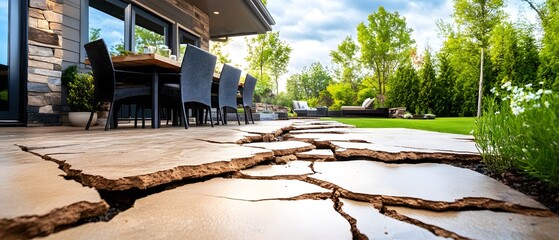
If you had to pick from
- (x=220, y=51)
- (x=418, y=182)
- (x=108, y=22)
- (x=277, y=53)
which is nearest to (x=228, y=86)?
(x=108, y=22)

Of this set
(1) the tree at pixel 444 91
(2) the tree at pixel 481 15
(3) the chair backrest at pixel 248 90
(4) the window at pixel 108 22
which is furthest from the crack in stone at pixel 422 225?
(1) the tree at pixel 444 91

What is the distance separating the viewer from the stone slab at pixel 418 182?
0.76 m

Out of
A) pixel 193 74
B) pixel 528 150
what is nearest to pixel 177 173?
pixel 528 150

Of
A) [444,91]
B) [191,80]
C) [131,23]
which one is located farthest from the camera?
[444,91]

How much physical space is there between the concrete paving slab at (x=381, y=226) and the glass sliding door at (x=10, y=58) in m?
4.37

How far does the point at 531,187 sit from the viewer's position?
0.92m

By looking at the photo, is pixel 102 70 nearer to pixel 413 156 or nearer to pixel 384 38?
pixel 413 156

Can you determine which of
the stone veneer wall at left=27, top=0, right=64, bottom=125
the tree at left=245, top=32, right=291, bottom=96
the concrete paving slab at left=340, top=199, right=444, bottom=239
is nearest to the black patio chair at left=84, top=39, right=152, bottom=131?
the stone veneer wall at left=27, top=0, right=64, bottom=125

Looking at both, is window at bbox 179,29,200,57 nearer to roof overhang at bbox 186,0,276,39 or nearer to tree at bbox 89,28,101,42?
roof overhang at bbox 186,0,276,39

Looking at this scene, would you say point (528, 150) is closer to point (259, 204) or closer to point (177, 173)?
point (259, 204)

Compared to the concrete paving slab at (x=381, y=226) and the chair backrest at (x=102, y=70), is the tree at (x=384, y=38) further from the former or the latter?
the concrete paving slab at (x=381, y=226)

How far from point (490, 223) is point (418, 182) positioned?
287mm

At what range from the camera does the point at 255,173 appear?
102 centimetres

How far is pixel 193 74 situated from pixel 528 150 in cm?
280
